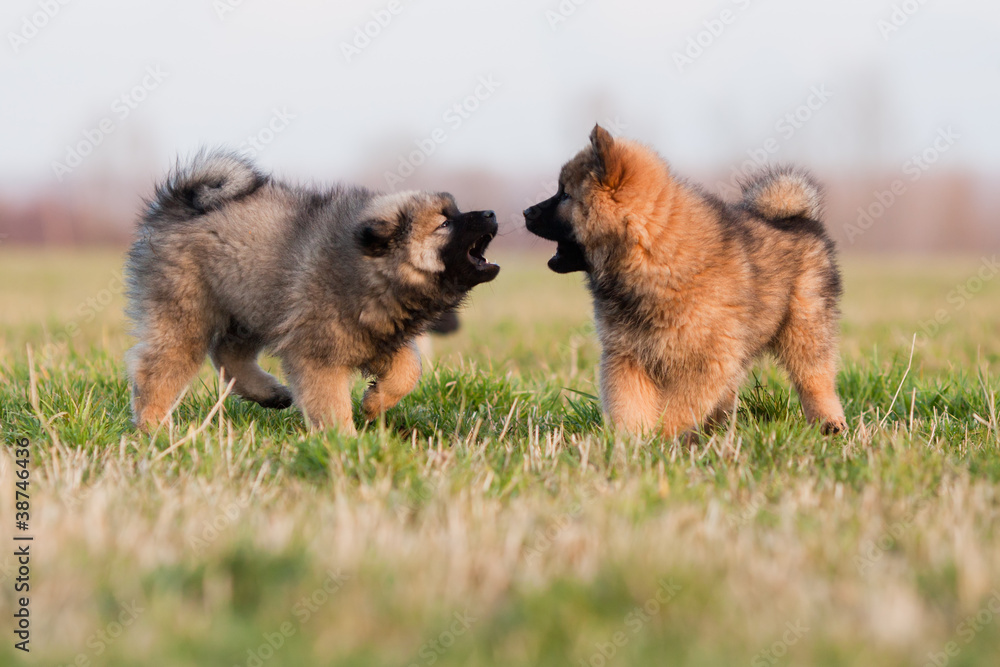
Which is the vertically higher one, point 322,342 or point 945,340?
point 322,342

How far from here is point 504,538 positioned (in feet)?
7.53

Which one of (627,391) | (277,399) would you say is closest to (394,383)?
(277,399)

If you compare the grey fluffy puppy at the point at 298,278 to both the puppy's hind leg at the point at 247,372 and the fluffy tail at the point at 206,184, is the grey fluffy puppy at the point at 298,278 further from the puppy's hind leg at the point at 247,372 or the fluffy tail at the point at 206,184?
the puppy's hind leg at the point at 247,372

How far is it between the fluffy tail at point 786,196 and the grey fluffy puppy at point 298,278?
152 centimetres

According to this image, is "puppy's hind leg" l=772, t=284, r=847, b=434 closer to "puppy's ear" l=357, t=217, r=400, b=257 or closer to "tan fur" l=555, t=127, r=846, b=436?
"tan fur" l=555, t=127, r=846, b=436

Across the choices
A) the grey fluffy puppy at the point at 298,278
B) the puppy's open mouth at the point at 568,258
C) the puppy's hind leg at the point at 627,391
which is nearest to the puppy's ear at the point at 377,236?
the grey fluffy puppy at the point at 298,278

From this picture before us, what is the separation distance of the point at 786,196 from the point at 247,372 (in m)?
2.98

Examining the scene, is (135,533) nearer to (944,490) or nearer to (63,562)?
(63,562)

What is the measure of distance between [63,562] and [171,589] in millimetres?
290

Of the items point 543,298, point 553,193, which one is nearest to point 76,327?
point 553,193

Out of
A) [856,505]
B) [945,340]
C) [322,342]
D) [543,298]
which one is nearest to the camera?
[856,505]

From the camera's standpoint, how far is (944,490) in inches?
111

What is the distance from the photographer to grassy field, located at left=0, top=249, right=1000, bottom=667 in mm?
1716

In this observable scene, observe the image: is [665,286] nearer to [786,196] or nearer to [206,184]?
[786,196]
